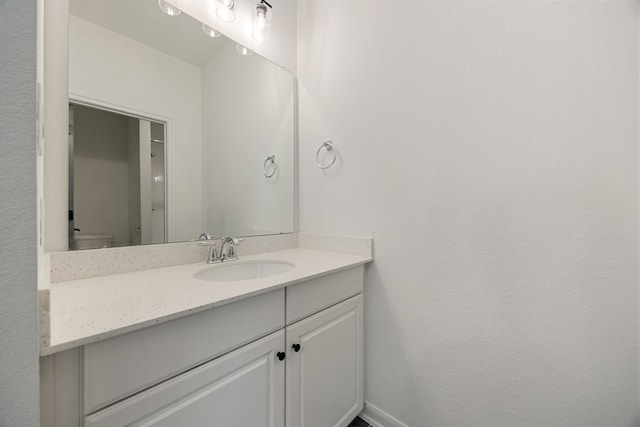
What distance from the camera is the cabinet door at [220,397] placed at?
22.5 inches

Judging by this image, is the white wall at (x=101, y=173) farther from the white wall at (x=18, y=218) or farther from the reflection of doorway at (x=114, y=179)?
the white wall at (x=18, y=218)

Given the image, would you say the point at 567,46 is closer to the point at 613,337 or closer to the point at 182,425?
the point at 613,337

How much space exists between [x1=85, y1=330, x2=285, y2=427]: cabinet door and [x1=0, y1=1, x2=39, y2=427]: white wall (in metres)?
0.28

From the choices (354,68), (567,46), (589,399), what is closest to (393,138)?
(354,68)

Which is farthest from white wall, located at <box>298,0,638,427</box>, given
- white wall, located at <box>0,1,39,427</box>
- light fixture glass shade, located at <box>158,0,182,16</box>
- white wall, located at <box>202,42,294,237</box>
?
white wall, located at <box>0,1,39,427</box>

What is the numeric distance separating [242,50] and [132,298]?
136 centimetres

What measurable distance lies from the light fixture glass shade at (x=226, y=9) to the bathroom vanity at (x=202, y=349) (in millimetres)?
1281

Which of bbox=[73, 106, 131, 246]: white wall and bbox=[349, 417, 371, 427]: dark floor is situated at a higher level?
bbox=[73, 106, 131, 246]: white wall

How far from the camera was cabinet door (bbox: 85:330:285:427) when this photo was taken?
1.87ft

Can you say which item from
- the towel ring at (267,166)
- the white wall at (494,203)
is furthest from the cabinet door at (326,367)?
the towel ring at (267,166)

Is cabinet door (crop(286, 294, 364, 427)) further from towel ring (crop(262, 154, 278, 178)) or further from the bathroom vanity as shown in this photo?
towel ring (crop(262, 154, 278, 178))

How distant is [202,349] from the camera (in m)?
0.67

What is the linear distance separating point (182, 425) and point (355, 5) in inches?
75.3

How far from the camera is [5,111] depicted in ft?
1.06
